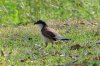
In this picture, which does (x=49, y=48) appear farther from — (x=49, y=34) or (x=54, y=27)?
(x=54, y=27)

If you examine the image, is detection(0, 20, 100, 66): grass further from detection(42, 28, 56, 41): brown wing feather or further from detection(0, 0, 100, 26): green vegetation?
detection(0, 0, 100, 26): green vegetation

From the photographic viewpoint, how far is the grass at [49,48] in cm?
1035

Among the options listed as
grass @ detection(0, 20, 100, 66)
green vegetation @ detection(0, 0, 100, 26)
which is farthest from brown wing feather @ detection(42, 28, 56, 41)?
green vegetation @ detection(0, 0, 100, 26)

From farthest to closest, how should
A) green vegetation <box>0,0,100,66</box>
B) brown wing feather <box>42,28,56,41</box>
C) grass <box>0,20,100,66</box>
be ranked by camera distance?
brown wing feather <box>42,28,56,41</box>
green vegetation <box>0,0,100,66</box>
grass <box>0,20,100,66</box>

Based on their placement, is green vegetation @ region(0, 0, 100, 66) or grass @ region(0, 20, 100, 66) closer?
grass @ region(0, 20, 100, 66)

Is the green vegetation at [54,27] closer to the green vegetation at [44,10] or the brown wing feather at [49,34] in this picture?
the green vegetation at [44,10]

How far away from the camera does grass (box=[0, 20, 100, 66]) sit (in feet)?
34.0

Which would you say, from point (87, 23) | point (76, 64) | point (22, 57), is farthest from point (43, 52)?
point (87, 23)

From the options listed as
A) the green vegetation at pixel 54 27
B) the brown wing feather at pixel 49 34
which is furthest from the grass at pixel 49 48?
the brown wing feather at pixel 49 34

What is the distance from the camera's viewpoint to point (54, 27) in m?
15.8

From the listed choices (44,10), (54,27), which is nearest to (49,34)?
(54,27)

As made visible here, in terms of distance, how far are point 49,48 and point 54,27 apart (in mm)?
3753

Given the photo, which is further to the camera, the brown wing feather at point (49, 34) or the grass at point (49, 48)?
the brown wing feather at point (49, 34)

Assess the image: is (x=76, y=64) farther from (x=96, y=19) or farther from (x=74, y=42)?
(x=96, y=19)
